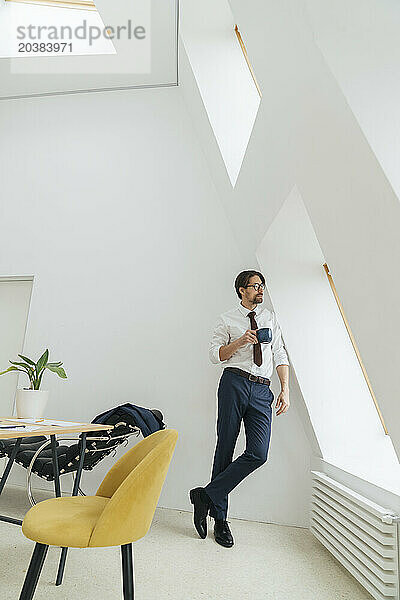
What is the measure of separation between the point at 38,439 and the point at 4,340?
1.21m

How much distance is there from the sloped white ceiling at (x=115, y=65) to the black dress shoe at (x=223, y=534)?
11.1 feet

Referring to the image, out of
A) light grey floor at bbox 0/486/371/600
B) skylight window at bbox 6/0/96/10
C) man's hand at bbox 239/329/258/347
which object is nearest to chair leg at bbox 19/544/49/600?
light grey floor at bbox 0/486/371/600

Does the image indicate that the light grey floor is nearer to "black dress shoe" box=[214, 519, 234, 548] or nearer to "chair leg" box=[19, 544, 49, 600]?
"black dress shoe" box=[214, 519, 234, 548]

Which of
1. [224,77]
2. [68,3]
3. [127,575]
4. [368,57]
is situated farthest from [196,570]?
[68,3]

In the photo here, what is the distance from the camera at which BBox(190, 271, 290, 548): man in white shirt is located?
3156mm

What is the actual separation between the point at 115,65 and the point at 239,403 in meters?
2.91

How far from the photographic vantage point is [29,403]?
2.79 metres

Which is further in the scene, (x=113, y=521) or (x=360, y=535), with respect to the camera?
(x=360, y=535)

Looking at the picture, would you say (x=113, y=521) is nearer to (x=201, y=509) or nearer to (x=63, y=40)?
(x=201, y=509)

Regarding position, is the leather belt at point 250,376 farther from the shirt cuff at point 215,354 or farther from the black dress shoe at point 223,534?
the black dress shoe at point 223,534

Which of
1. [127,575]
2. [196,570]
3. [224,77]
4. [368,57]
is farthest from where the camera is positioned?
[224,77]

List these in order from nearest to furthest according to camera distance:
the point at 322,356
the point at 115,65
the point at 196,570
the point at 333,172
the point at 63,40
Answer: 1. the point at 333,172
2. the point at 196,570
3. the point at 322,356
4. the point at 63,40
5. the point at 115,65

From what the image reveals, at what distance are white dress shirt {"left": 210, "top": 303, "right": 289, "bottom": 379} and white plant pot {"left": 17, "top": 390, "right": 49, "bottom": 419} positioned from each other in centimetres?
109

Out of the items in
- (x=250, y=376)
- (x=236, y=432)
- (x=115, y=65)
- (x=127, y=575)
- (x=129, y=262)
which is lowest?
(x=127, y=575)
